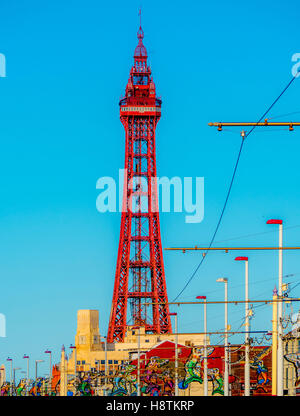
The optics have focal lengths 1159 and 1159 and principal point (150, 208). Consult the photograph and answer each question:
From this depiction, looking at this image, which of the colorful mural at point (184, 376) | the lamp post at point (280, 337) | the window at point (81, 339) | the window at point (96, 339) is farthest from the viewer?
the window at point (96, 339)

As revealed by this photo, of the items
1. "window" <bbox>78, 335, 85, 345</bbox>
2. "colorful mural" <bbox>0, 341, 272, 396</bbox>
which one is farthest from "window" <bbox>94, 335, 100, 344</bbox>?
"colorful mural" <bbox>0, 341, 272, 396</bbox>

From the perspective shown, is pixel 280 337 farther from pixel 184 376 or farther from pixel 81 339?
pixel 81 339

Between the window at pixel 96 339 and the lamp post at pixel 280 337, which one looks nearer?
the lamp post at pixel 280 337

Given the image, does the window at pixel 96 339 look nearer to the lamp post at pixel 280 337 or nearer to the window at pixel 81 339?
the window at pixel 81 339

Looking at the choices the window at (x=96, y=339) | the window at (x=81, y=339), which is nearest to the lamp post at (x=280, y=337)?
the window at (x=81, y=339)

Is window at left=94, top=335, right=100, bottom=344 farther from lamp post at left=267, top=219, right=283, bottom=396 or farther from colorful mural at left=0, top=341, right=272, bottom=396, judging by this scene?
lamp post at left=267, top=219, right=283, bottom=396

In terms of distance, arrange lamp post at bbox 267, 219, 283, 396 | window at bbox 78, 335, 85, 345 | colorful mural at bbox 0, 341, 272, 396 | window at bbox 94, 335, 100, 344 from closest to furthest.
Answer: lamp post at bbox 267, 219, 283, 396 < colorful mural at bbox 0, 341, 272, 396 < window at bbox 78, 335, 85, 345 < window at bbox 94, 335, 100, 344

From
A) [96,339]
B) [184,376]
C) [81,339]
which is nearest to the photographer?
[184,376]

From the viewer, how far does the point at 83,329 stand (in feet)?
407

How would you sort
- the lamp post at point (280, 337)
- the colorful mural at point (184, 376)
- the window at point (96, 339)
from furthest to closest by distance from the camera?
the window at point (96, 339) → the colorful mural at point (184, 376) → the lamp post at point (280, 337)

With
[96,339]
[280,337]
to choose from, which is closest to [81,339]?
[96,339]
